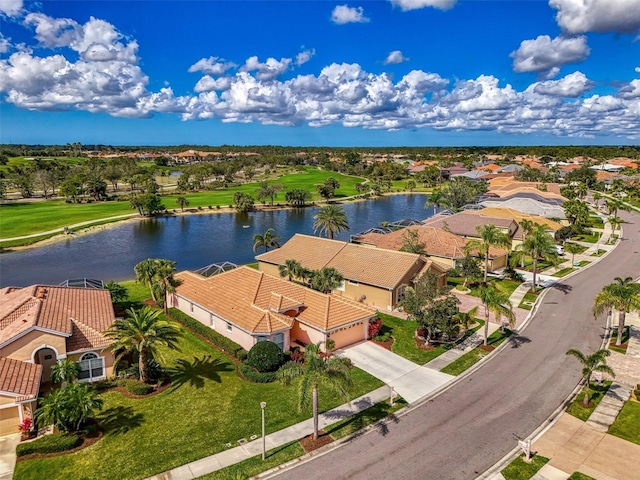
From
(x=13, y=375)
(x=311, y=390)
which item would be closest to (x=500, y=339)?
(x=311, y=390)

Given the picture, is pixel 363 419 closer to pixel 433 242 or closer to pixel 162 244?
pixel 433 242

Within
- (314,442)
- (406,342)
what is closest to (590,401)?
(406,342)

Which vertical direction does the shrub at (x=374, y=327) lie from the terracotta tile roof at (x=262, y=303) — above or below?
below

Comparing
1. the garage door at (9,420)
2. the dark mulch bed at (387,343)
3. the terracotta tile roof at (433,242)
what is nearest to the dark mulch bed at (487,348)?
the dark mulch bed at (387,343)

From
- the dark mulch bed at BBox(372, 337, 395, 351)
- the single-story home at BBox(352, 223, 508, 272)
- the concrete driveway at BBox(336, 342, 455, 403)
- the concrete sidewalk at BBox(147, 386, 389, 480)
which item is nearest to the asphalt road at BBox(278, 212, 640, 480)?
the concrete driveway at BBox(336, 342, 455, 403)

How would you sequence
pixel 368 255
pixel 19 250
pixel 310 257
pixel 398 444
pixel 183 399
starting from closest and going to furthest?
pixel 398 444 < pixel 183 399 < pixel 368 255 < pixel 310 257 < pixel 19 250

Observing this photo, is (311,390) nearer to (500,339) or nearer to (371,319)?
(371,319)

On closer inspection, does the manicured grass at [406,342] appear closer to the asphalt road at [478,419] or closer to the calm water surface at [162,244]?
the asphalt road at [478,419]
